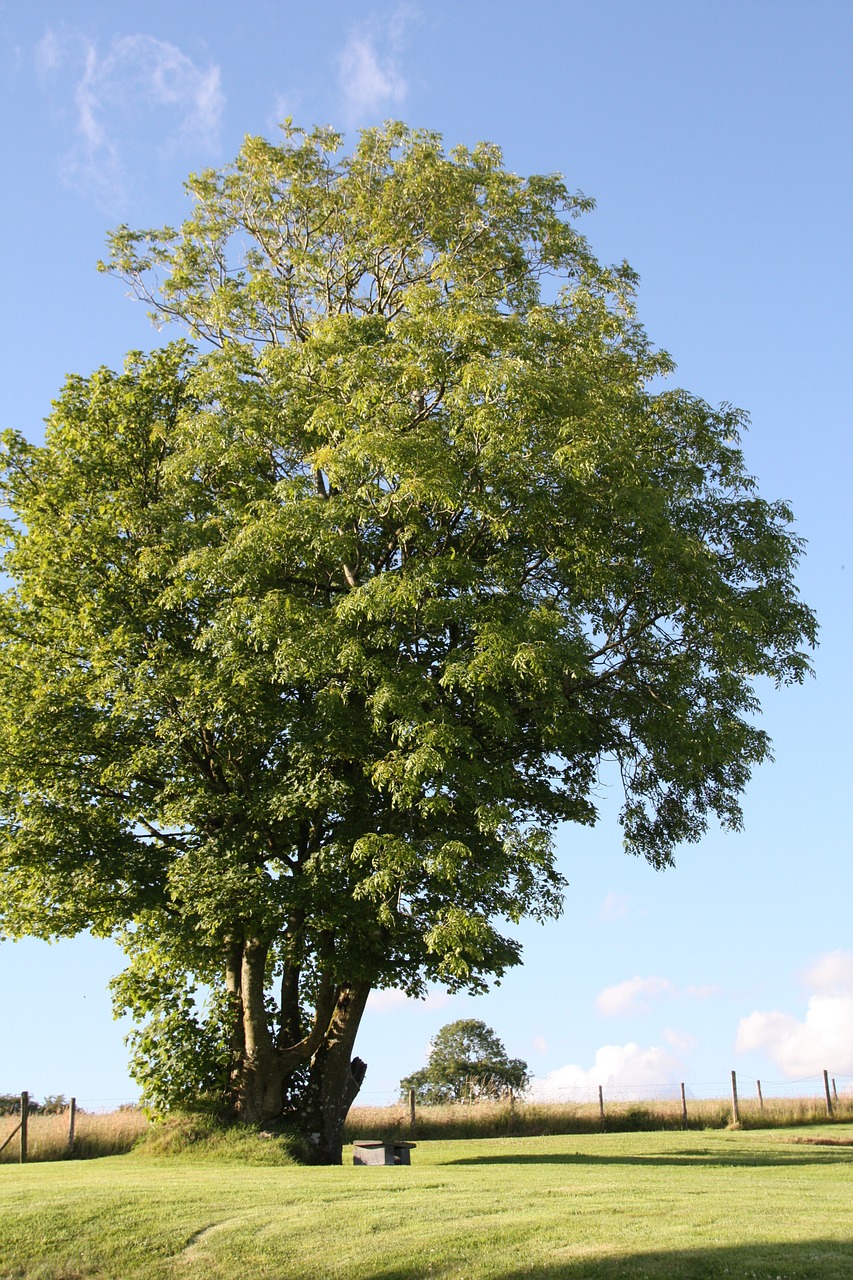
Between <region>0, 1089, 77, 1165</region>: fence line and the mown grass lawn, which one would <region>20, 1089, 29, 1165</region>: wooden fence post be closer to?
<region>0, 1089, 77, 1165</region>: fence line

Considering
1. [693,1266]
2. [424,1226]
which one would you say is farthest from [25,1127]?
[693,1266]

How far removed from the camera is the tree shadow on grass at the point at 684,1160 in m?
19.3

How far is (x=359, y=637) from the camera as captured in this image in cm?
1878

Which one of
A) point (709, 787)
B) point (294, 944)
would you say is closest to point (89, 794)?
point (294, 944)

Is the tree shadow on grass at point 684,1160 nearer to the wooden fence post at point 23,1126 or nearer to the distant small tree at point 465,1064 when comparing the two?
the wooden fence post at point 23,1126

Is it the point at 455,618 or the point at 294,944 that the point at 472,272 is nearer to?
the point at 455,618

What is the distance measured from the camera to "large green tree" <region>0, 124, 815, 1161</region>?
60.4ft

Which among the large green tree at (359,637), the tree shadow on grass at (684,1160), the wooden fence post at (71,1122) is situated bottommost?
the tree shadow on grass at (684,1160)

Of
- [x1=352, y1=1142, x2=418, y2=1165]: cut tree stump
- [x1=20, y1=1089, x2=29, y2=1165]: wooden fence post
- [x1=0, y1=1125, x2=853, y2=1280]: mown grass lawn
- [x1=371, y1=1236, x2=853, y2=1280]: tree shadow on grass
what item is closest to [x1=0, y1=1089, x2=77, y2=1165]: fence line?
[x1=20, y1=1089, x2=29, y2=1165]: wooden fence post

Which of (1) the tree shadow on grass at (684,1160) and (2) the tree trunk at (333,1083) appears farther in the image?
(2) the tree trunk at (333,1083)

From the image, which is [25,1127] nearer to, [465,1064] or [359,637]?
[359,637]

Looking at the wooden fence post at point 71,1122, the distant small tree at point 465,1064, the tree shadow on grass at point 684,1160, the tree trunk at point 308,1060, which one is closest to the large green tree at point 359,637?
the tree trunk at point 308,1060

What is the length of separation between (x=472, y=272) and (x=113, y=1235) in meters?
19.0

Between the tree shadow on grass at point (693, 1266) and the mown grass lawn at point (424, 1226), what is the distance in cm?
2
